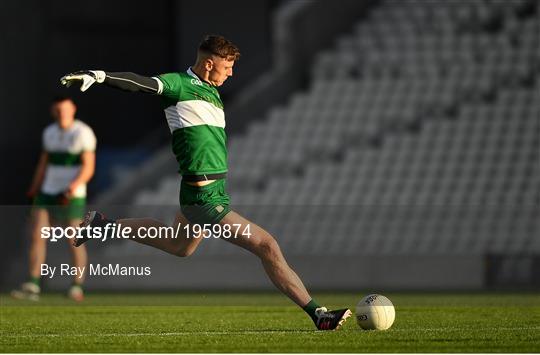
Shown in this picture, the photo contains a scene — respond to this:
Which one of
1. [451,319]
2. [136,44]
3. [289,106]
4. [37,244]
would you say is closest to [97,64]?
[136,44]

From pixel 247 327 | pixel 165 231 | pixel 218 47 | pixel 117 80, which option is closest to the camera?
pixel 117 80

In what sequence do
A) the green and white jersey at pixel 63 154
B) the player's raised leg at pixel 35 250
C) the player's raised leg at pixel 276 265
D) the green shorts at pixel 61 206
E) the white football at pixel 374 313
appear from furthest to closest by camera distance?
the green and white jersey at pixel 63 154
the player's raised leg at pixel 35 250
the green shorts at pixel 61 206
the white football at pixel 374 313
the player's raised leg at pixel 276 265

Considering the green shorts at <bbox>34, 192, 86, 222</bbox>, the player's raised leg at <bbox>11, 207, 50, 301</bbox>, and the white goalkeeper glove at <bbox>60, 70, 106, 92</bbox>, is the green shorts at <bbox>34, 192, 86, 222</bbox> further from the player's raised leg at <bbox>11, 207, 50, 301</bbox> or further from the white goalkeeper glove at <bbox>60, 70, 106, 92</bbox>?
the white goalkeeper glove at <bbox>60, 70, 106, 92</bbox>

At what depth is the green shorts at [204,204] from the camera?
30.3 feet


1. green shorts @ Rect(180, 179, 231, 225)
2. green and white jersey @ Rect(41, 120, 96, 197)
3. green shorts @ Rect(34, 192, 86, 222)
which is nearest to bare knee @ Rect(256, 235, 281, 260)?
green shorts @ Rect(180, 179, 231, 225)

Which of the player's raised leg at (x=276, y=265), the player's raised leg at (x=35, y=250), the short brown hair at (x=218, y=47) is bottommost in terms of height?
the player's raised leg at (x=35, y=250)

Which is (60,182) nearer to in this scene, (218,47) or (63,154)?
(63,154)

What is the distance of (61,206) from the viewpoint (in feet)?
47.8

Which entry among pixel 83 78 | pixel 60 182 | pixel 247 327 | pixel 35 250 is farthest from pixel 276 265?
pixel 60 182

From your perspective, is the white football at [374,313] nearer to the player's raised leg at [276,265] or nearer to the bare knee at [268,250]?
the player's raised leg at [276,265]

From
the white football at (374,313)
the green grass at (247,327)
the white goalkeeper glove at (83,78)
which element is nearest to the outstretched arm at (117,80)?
the white goalkeeper glove at (83,78)

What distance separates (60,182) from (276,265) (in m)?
6.32

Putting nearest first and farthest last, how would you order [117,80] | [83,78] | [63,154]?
[83,78] < [117,80] < [63,154]

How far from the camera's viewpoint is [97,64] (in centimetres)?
2675
